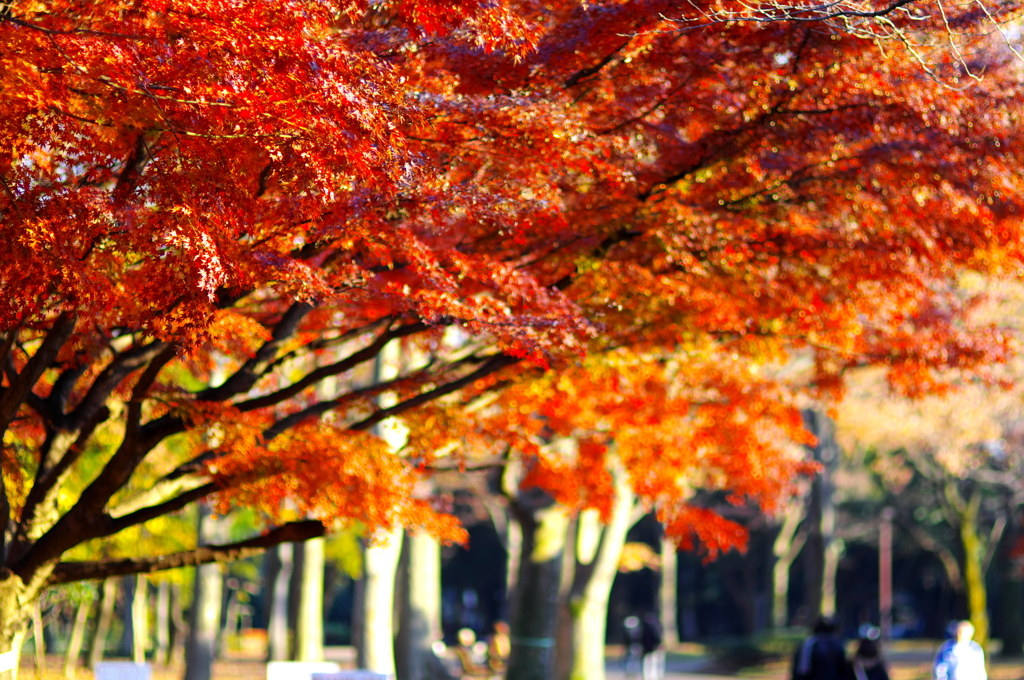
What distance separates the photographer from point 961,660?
1000 centimetres

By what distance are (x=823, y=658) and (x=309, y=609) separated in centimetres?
1038

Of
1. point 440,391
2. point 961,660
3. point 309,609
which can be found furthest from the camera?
point 309,609

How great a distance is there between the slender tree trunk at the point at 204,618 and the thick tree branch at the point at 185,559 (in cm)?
823

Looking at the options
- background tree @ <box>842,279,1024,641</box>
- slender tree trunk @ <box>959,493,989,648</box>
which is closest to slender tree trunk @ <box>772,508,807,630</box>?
background tree @ <box>842,279,1024,641</box>

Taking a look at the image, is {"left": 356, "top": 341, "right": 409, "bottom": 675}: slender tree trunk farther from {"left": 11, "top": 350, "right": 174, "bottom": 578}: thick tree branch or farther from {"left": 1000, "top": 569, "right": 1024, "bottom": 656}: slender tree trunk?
{"left": 1000, "top": 569, "right": 1024, "bottom": 656}: slender tree trunk

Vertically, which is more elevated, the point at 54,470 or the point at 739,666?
the point at 54,470

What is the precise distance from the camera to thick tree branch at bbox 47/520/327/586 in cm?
899

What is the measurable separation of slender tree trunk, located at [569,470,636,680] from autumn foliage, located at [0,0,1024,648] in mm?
7624

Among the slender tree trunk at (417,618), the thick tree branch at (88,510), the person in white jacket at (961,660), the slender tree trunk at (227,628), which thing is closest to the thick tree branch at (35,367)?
the thick tree branch at (88,510)

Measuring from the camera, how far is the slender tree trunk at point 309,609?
59.4 ft

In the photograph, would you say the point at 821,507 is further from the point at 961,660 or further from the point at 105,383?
the point at 105,383

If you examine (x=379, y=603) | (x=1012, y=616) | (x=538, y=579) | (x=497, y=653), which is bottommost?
(x=1012, y=616)

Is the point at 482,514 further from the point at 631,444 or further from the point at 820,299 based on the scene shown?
the point at 820,299

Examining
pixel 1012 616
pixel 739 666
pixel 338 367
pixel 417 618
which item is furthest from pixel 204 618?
pixel 1012 616
